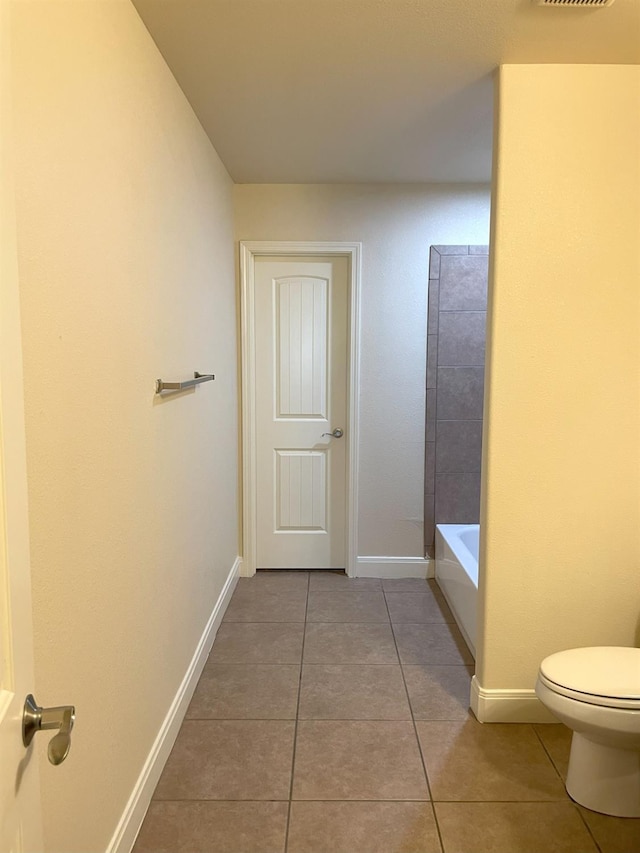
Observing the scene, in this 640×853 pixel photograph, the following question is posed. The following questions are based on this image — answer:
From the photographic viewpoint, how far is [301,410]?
13.3ft

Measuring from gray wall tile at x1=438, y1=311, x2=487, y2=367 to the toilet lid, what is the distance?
81.3 inches

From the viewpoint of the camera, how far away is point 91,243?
5.05 ft

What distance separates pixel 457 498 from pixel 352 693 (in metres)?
1.61

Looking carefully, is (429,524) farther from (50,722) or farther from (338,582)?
(50,722)

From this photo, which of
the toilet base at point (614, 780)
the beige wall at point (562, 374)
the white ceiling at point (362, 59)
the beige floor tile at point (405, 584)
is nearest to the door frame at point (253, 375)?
the beige floor tile at point (405, 584)

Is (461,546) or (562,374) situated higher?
(562,374)

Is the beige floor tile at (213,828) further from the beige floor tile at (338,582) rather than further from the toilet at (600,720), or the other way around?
the beige floor tile at (338,582)

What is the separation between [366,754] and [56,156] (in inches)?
82.9

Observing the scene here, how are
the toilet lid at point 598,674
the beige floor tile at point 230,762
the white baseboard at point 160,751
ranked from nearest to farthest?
1. the white baseboard at point 160,751
2. the toilet lid at point 598,674
3. the beige floor tile at point 230,762

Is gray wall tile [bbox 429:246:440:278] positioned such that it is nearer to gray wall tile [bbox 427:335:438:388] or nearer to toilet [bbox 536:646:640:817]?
gray wall tile [bbox 427:335:438:388]

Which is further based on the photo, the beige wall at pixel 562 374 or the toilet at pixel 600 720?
the beige wall at pixel 562 374

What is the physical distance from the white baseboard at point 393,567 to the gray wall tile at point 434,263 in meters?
1.77

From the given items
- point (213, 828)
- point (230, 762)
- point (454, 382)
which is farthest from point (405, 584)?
point (213, 828)

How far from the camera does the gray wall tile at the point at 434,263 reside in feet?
12.5
